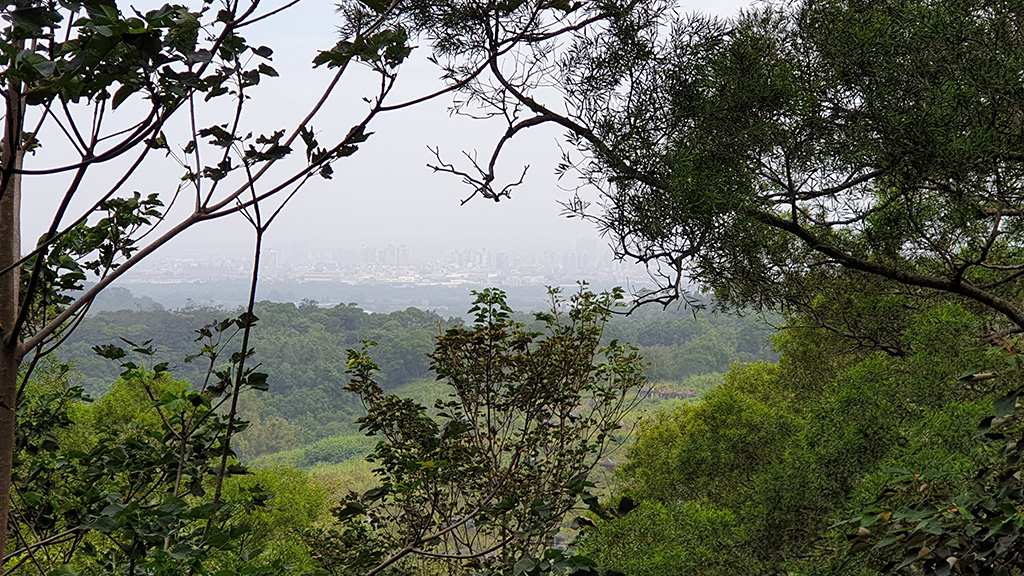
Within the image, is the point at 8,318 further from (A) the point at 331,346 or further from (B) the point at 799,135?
(A) the point at 331,346

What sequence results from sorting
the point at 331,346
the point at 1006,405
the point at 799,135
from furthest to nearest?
the point at 331,346 < the point at 799,135 < the point at 1006,405

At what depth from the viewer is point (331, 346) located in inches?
1183

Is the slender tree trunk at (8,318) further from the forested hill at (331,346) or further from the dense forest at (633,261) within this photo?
the forested hill at (331,346)

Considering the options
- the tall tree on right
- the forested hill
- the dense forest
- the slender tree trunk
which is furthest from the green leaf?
the forested hill

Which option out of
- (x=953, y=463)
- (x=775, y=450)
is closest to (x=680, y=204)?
(x=953, y=463)

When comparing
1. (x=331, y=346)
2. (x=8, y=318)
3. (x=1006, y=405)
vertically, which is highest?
(x=8, y=318)

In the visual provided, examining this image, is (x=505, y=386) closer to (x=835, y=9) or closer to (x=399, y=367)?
(x=835, y=9)

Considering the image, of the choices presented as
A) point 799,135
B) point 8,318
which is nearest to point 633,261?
point 799,135

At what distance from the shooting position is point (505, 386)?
141 inches

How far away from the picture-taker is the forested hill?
23703 mm

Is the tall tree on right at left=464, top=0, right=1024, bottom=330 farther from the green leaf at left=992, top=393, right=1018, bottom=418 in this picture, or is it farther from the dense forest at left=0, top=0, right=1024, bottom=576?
the green leaf at left=992, top=393, right=1018, bottom=418

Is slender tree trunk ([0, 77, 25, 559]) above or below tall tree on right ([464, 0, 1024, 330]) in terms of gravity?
below

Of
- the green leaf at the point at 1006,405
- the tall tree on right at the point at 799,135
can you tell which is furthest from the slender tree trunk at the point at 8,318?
the tall tree on right at the point at 799,135

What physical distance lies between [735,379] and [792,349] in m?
1.70
